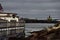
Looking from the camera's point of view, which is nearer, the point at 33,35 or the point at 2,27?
the point at 33,35

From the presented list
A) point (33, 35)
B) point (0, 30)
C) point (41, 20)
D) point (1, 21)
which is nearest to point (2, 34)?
point (0, 30)

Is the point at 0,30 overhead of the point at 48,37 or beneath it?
beneath

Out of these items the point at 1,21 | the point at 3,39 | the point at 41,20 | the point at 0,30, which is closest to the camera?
the point at 41,20

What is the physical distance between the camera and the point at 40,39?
1.10 metres

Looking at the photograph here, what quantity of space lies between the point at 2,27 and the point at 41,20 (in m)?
2.56

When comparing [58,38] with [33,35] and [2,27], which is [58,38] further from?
[2,27]

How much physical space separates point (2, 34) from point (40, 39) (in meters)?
4.95

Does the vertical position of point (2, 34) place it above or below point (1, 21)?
below

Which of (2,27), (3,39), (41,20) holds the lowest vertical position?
(3,39)

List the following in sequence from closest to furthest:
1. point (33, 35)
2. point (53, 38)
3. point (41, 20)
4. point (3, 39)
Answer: point (53, 38) → point (33, 35) → point (41, 20) → point (3, 39)

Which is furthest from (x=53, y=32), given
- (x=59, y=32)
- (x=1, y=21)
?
(x=1, y=21)

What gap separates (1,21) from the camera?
6.11 m

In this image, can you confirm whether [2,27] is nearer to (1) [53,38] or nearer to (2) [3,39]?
(2) [3,39]

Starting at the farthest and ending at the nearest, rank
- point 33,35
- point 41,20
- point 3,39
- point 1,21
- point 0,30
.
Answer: point 1,21
point 0,30
point 3,39
point 41,20
point 33,35
